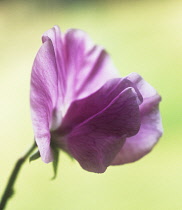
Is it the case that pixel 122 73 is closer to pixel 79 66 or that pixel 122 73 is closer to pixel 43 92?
pixel 79 66

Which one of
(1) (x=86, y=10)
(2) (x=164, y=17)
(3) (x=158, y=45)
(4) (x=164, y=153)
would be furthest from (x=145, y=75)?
(1) (x=86, y=10)

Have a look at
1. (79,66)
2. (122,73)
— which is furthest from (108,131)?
(122,73)

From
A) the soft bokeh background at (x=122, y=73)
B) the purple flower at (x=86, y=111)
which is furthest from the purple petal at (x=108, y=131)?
the soft bokeh background at (x=122, y=73)

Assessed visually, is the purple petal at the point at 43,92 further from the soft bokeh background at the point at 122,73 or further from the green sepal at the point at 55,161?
the soft bokeh background at the point at 122,73

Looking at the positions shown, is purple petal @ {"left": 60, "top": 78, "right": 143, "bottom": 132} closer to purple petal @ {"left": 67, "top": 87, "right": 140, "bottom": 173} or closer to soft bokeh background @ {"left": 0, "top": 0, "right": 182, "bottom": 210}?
purple petal @ {"left": 67, "top": 87, "right": 140, "bottom": 173}

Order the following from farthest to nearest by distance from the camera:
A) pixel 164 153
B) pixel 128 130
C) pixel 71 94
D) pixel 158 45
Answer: pixel 158 45, pixel 164 153, pixel 71 94, pixel 128 130

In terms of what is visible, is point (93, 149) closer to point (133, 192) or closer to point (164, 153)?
point (133, 192)
